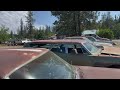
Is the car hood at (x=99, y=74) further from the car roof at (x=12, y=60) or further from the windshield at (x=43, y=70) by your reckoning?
the car roof at (x=12, y=60)

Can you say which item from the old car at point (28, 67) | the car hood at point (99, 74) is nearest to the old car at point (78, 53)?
the car hood at point (99, 74)

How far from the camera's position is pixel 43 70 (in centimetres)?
291

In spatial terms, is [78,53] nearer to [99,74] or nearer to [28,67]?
[99,74]

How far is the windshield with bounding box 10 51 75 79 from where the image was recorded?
8.01 ft

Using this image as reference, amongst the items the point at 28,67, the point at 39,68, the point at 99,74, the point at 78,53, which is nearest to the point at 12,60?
the point at 28,67

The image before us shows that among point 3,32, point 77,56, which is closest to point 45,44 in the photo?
point 77,56

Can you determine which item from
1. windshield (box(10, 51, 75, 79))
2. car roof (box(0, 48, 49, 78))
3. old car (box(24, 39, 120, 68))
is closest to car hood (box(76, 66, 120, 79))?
windshield (box(10, 51, 75, 79))

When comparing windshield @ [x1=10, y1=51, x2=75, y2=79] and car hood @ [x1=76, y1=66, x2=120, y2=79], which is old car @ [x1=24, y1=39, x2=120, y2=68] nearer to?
car hood @ [x1=76, y1=66, x2=120, y2=79]

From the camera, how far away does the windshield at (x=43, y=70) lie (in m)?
2.44

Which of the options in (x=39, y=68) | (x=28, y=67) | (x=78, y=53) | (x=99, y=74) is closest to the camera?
(x=28, y=67)
